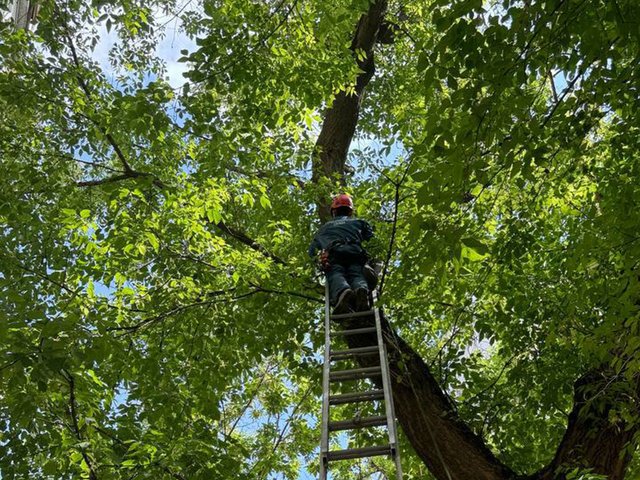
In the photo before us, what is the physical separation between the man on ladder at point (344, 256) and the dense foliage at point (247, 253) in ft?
0.79

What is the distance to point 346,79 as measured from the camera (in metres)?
6.92

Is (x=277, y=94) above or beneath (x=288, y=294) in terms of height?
above

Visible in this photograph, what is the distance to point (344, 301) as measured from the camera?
5871mm

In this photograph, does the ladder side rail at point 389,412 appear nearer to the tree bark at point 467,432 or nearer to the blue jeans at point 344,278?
the blue jeans at point 344,278

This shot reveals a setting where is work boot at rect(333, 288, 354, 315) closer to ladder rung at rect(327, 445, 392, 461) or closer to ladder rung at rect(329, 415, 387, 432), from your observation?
ladder rung at rect(329, 415, 387, 432)

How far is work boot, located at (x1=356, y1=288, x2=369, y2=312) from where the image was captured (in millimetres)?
5891

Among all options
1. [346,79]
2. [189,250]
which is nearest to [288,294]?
[189,250]

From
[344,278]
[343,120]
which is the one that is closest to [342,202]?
[344,278]

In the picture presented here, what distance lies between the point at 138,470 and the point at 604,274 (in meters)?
3.87

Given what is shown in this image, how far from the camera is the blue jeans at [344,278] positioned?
232 inches

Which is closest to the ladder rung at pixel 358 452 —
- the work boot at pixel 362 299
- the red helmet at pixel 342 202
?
the work boot at pixel 362 299

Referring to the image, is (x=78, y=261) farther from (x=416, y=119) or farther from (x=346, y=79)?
(x=416, y=119)

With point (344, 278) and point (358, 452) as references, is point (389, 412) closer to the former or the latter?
point (358, 452)

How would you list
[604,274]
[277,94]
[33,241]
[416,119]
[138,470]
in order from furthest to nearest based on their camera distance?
1. [416,119]
2. [33,241]
3. [277,94]
4. [604,274]
5. [138,470]
